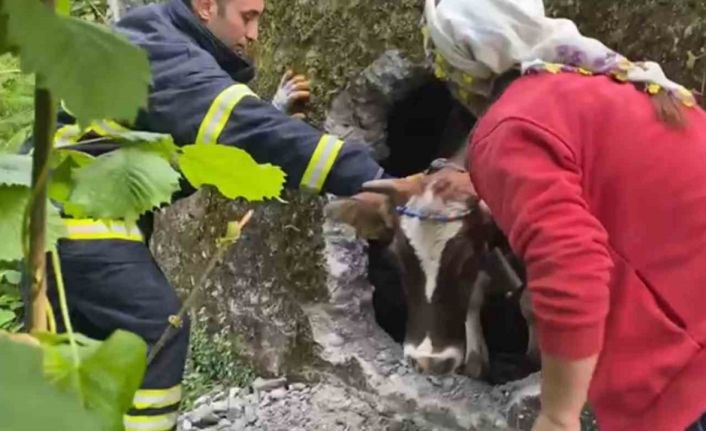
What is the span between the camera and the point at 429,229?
2.62m

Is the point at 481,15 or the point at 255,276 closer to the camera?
the point at 481,15

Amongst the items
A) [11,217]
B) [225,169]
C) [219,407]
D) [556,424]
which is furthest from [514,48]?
[219,407]

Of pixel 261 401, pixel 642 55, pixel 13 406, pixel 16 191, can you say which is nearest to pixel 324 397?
pixel 261 401

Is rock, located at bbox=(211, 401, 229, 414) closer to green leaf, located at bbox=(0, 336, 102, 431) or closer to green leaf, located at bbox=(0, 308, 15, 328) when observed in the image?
green leaf, located at bbox=(0, 308, 15, 328)

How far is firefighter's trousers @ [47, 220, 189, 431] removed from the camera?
263cm

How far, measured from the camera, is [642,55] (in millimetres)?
2623

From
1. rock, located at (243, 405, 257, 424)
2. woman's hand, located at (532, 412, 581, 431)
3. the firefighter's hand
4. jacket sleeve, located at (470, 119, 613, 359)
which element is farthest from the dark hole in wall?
jacket sleeve, located at (470, 119, 613, 359)

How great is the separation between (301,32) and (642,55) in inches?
42.3

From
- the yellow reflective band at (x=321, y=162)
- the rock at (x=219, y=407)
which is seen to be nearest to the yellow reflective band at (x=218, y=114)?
the yellow reflective band at (x=321, y=162)

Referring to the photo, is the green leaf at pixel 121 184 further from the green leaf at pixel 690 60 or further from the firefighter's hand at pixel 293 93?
the firefighter's hand at pixel 293 93

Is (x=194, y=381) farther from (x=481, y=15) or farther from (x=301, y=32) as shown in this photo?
(x=481, y=15)

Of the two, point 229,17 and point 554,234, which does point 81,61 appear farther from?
point 229,17

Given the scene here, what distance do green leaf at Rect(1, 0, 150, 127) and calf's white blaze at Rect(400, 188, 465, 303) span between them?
80.0 inches

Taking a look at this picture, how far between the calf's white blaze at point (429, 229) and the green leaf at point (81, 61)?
2.03 meters
